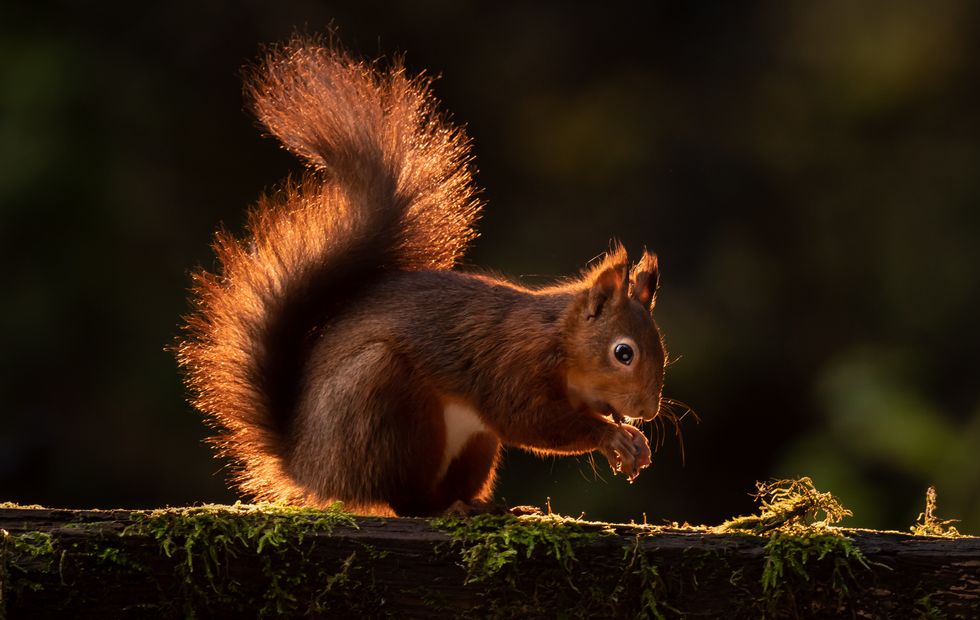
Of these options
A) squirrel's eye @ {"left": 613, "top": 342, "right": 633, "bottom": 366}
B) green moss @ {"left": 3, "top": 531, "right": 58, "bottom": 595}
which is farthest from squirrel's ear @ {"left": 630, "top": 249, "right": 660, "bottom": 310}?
green moss @ {"left": 3, "top": 531, "right": 58, "bottom": 595}

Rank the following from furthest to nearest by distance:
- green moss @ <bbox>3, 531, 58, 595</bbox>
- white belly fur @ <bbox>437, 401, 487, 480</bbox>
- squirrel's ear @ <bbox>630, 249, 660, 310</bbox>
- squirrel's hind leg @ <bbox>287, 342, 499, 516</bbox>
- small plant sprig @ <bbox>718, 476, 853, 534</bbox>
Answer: squirrel's ear @ <bbox>630, 249, 660, 310</bbox> < white belly fur @ <bbox>437, 401, 487, 480</bbox> < squirrel's hind leg @ <bbox>287, 342, 499, 516</bbox> < small plant sprig @ <bbox>718, 476, 853, 534</bbox> < green moss @ <bbox>3, 531, 58, 595</bbox>

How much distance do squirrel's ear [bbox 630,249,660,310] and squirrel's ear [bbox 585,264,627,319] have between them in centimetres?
8

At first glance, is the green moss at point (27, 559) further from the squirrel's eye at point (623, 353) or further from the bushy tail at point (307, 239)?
the squirrel's eye at point (623, 353)

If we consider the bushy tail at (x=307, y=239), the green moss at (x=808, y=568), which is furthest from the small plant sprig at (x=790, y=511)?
the bushy tail at (x=307, y=239)

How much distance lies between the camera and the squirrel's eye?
2154mm

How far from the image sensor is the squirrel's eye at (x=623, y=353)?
2154mm

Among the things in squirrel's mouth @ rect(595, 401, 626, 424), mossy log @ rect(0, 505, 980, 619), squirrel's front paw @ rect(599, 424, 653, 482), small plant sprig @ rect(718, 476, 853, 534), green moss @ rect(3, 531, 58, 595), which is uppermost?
squirrel's mouth @ rect(595, 401, 626, 424)

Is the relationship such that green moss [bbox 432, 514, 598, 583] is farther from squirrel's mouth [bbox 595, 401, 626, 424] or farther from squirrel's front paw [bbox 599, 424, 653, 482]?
squirrel's mouth [bbox 595, 401, 626, 424]

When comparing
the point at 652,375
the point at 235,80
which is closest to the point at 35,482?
the point at 235,80

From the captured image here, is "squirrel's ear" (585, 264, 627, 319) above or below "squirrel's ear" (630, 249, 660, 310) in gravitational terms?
below

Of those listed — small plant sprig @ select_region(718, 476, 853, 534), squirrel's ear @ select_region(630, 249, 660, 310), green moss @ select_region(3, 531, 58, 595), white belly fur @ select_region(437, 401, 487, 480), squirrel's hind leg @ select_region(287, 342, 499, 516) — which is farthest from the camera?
squirrel's ear @ select_region(630, 249, 660, 310)

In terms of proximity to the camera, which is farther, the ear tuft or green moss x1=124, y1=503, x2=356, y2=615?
the ear tuft

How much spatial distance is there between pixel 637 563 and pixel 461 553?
0.23 m

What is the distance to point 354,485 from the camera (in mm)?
2086
